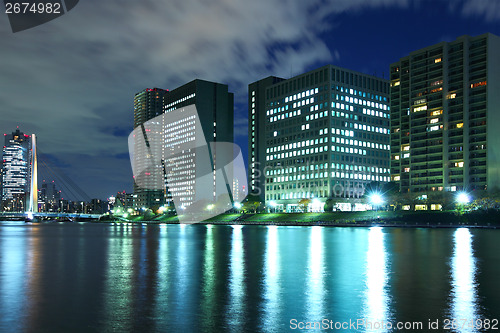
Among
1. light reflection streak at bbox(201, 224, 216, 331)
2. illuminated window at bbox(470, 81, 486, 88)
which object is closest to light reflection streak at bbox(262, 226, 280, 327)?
light reflection streak at bbox(201, 224, 216, 331)

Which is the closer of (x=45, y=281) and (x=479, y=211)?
(x=45, y=281)

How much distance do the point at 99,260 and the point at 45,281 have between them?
41.9 ft

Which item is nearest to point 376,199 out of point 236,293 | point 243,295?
point 236,293

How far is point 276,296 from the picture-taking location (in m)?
21.3

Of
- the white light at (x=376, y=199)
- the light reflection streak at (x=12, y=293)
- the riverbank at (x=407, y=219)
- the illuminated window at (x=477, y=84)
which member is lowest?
the riverbank at (x=407, y=219)

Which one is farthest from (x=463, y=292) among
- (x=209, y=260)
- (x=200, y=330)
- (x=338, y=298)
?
(x=209, y=260)

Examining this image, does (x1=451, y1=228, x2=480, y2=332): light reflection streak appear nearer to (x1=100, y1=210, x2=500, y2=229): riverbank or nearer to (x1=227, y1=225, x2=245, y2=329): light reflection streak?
(x1=227, y1=225, x2=245, y2=329): light reflection streak

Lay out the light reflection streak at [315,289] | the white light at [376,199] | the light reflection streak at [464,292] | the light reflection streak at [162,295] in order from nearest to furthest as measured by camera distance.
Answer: the light reflection streak at [162,295]
the light reflection streak at [464,292]
the light reflection streak at [315,289]
the white light at [376,199]

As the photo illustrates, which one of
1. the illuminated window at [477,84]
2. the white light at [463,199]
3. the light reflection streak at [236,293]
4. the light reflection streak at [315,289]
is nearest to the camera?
the light reflection streak at [236,293]

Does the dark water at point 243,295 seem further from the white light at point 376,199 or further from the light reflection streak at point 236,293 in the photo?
the white light at point 376,199

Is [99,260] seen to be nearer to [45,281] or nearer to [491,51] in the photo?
[45,281]

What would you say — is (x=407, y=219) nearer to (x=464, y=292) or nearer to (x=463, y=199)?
(x=463, y=199)

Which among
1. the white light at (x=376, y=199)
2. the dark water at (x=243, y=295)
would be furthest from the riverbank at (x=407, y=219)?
the dark water at (x=243, y=295)

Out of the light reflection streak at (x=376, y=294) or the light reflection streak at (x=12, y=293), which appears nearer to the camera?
the light reflection streak at (x=12, y=293)
